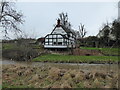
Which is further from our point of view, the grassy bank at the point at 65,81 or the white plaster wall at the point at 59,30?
the white plaster wall at the point at 59,30

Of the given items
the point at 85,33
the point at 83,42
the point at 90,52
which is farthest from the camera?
the point at 85,33

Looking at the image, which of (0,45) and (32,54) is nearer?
(32,54)

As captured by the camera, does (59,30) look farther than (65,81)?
Yes

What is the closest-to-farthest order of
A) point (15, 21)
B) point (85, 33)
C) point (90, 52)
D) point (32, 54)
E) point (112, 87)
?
point (112, 87)
point (15, 21)
point (32, 54)
point (90, 52)
point (85, 33)

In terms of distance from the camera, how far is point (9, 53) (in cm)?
2588

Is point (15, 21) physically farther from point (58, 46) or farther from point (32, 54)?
point (58, 46)

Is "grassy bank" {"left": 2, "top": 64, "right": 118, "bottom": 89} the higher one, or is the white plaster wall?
the white plaster wall

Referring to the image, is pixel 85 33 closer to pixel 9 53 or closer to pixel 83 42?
pixel 83 42

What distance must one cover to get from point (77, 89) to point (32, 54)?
19.3m

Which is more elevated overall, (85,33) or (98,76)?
(85,33)

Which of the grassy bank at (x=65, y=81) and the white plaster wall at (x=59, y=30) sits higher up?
the white plaster wall at (x=59, y=30)

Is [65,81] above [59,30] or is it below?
below

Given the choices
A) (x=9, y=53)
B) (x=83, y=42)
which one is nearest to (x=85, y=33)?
(x=83, y=42)

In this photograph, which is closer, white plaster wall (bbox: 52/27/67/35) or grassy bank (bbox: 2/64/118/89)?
grassy bank (bbox: 2/64/118/89)
